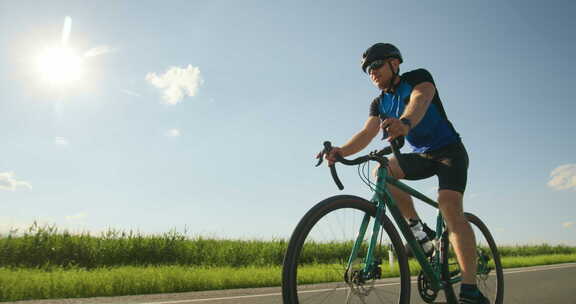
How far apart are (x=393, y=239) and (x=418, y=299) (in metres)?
2.83

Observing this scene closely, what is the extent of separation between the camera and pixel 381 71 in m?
3.79

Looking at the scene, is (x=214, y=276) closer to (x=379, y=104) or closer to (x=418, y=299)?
(x=418, y=299)

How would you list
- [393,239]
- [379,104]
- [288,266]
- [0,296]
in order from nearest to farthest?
[288,266] < [393,239] < [379,104] < [0,296]

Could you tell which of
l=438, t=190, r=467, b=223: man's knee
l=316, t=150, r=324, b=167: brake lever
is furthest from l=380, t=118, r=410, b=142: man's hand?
l=438, t=190, r=467, b=223: man's knee

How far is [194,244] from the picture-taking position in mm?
17047

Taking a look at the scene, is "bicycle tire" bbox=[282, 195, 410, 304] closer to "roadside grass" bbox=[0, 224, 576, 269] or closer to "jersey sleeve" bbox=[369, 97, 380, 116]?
"jersey sleeve" bbox=[369, 97, 380, 116]

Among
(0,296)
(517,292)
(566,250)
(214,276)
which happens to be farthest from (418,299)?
(566,250)

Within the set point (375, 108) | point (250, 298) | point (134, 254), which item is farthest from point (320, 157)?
point (134, 254)

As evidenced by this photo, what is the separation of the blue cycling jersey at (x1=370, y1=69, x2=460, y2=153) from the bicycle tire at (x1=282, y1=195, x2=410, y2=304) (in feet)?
3.32

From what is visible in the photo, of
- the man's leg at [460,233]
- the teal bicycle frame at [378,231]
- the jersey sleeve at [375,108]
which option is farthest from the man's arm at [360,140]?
the man's leg at [460,233]

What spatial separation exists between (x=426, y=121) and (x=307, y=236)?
1.76 metres

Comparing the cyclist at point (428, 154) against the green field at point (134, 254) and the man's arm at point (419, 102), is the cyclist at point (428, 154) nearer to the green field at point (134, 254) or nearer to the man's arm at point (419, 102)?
the man's arm at point (419, 102)

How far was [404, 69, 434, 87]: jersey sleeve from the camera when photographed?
3.64 m

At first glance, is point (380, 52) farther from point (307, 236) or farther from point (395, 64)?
point (307, 236)
